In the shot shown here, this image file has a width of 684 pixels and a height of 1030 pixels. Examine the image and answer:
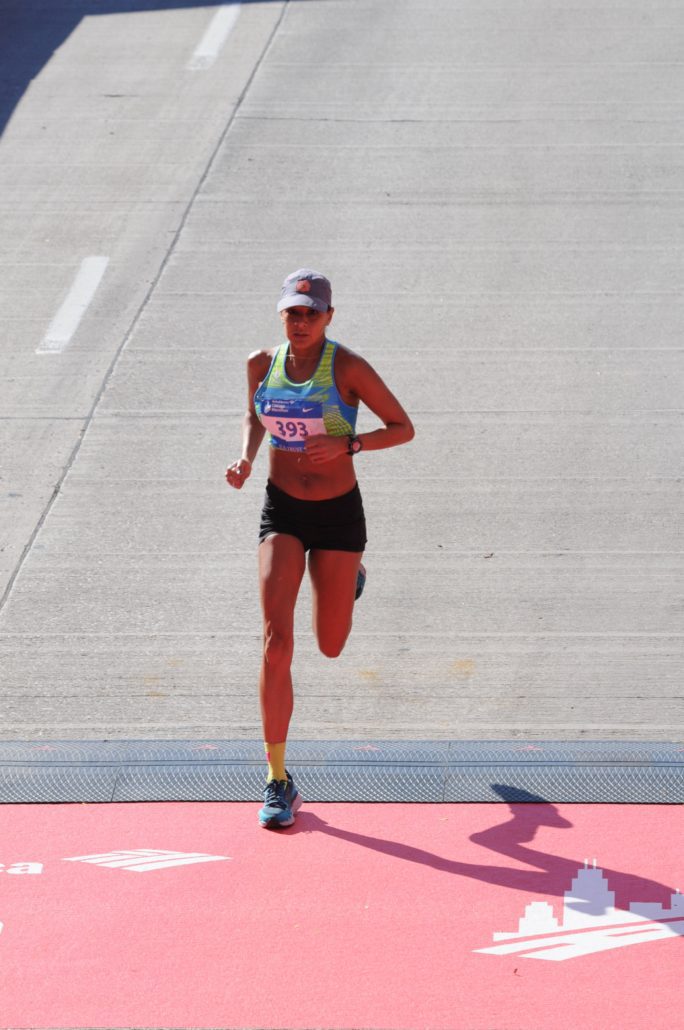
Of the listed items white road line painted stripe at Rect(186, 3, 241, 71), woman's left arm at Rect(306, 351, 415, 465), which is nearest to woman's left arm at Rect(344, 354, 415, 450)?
woman's left arm at Rect(306, 351, 415, 465)

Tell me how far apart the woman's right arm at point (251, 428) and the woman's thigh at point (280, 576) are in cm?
30

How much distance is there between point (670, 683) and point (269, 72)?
1176 cm

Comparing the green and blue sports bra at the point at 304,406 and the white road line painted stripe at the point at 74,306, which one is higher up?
the green and blue sports bra at the point at 304,406

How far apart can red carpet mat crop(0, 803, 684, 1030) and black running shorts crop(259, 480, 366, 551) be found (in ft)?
3.73

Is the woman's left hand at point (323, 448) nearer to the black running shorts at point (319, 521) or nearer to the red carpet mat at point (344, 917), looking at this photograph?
the black running shorts at point (319, 521)

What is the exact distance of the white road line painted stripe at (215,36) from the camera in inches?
678

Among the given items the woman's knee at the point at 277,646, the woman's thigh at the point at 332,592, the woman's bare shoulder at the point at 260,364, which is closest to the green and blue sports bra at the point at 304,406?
the woman's bare shoulder at the point at 260,364

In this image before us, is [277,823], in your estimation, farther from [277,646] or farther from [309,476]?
[309,476]

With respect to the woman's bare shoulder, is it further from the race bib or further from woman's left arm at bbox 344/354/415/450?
woman's left arm at bbox 344/354/415/450

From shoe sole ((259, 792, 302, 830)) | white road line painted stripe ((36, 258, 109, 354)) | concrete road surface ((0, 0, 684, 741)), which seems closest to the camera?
shoe sole ((259, 792, 302, 830))

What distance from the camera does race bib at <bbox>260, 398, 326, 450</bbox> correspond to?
5.81 metres

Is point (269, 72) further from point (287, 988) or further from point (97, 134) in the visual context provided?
point (287, 988)

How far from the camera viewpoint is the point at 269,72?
16.7 metres

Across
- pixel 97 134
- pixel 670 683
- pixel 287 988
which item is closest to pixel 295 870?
pixel 287 988
